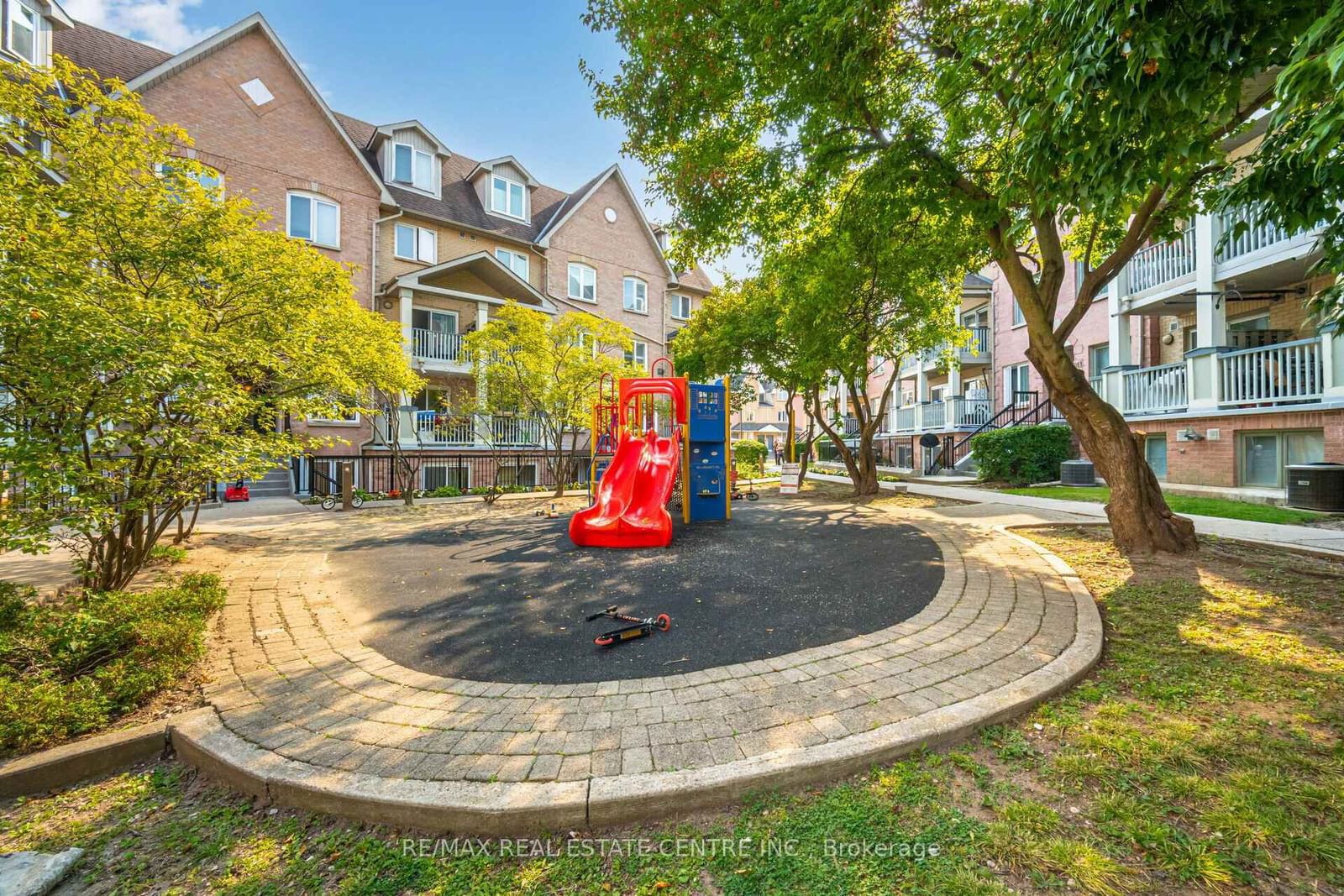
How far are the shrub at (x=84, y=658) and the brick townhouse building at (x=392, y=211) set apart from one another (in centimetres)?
1131

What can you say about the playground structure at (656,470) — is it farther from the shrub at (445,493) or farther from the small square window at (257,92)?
the small square window at (257,92)

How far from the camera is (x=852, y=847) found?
202 cm

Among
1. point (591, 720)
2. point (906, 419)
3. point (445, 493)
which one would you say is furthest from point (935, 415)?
point (591, 720)

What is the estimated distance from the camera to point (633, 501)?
8.55m

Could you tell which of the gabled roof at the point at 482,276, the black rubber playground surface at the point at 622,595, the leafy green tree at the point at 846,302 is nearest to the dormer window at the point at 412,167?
the gabled roof at the point at 482,276

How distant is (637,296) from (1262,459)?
2241 cm

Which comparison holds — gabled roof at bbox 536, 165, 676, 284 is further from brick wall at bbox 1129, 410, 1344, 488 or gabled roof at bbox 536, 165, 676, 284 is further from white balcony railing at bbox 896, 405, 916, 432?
brick wall at bbox 1129, 410, 1344, 488

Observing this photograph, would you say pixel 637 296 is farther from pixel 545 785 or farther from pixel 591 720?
pixel 545 785

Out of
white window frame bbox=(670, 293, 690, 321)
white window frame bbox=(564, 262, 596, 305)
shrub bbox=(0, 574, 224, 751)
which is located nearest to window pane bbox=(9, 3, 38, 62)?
white window frame bbox=(564, 262, 596, 305)

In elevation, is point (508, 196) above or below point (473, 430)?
above

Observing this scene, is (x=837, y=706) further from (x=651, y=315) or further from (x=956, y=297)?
(x=651, y=315)

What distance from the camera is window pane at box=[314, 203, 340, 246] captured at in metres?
17.4

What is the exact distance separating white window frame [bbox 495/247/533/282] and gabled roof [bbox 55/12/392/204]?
236 inches

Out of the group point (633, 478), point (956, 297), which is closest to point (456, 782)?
point (633, 478)
